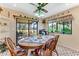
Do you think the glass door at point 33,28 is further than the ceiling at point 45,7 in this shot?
Yes

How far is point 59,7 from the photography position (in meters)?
2.30

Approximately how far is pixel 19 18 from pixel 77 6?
114 cm

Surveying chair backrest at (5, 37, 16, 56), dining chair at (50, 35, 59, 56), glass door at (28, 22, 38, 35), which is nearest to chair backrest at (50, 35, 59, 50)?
dining chair at (50, 35, 59, 56)

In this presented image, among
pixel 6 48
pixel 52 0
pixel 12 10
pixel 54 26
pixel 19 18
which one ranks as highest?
pixel 52 0

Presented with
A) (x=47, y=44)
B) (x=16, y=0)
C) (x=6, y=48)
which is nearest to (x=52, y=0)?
(x=16, y=0)

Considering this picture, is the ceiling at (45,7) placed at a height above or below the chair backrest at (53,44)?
above

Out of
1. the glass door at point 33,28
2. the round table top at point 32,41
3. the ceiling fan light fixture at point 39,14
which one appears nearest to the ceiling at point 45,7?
the ceiling fan light fixture at point 39,14

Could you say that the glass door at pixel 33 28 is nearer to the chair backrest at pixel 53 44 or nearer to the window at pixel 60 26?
the window at pixel 60 26

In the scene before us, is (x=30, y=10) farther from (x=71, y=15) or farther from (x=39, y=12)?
(x=71, y=15)

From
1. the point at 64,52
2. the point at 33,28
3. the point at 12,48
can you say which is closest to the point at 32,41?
the point at 33,28

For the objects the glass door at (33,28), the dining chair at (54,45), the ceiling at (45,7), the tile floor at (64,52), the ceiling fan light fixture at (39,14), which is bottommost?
the tile floor at (64,52)

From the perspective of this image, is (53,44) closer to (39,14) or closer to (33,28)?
(33,28)

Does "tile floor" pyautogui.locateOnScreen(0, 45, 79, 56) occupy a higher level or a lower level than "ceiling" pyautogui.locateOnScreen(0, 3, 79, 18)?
lower

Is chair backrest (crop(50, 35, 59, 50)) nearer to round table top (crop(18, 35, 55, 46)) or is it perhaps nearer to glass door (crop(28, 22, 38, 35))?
round table top (crop(18, 35, 55, 46))
